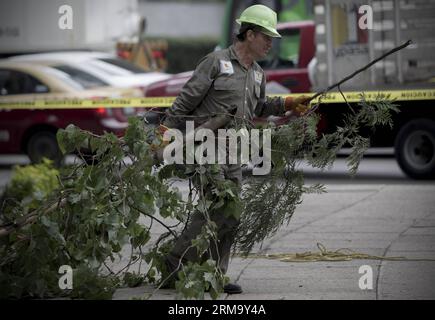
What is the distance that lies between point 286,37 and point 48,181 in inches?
235

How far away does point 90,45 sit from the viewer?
21.3 metres

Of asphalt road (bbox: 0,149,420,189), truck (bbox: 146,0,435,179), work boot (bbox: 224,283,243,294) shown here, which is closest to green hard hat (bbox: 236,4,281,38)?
work boot (bbox: 224,283,243,294)

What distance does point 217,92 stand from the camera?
6.98 m

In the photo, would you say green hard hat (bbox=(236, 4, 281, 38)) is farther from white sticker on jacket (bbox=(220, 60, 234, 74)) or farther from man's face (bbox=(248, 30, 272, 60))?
white sticker on jacket (bbox=(220, 60, 234, 74))

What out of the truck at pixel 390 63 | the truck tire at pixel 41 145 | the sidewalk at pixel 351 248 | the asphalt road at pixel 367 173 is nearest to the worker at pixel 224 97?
the sidewalk at pixel 351 248

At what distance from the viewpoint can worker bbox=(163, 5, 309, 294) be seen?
6887 mm

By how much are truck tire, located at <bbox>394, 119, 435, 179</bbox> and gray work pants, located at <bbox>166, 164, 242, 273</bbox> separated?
286 inches

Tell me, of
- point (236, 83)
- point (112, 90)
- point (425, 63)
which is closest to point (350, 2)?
point (425, 63)

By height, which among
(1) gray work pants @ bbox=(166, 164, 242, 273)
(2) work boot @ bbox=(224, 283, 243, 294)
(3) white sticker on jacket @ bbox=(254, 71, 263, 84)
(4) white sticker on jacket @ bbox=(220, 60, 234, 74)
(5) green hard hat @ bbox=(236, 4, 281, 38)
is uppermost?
(5) green hard hat @ bbox=(236, 4, 281, 38)

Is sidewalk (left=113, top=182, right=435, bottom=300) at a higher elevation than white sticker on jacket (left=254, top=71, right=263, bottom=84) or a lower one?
lower

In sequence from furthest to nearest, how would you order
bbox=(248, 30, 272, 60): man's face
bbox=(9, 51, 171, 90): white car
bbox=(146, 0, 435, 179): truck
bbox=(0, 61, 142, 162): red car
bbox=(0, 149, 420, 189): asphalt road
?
bbox=(9, 51, 171, 90): white car
bbox=(0, 61, 142, 162): red car
bbox=(0, 149, 420, 189): asphalt road
bbox=(146, 0, 435, 179): truck
bbox=(248, 30, 272, 60): man's face

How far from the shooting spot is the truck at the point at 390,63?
13.7 metres

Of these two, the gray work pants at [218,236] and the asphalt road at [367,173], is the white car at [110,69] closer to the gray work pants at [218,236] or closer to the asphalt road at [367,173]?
the asphalt road at [367,173]

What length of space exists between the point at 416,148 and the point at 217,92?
7.37 m
